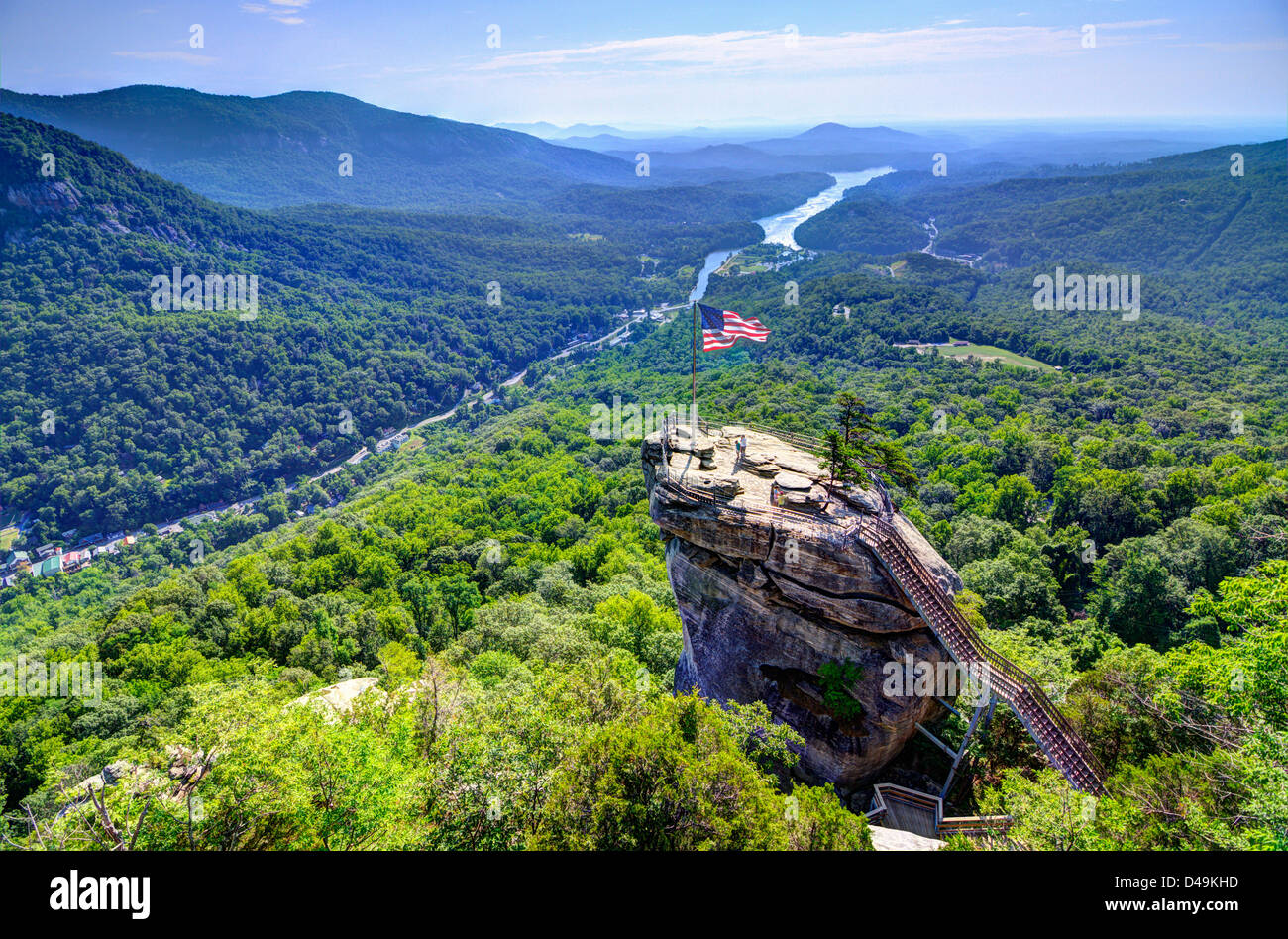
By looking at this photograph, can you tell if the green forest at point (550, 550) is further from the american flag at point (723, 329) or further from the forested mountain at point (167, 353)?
the american flag at point (723, 329)

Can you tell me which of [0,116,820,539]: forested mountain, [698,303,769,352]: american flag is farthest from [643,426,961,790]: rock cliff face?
[0,116,820,539]: forested mountain

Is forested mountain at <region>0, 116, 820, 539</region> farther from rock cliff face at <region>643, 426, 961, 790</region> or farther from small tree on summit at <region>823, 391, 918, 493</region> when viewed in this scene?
small tree on summit at <region>823, 391, 918, 493</region>

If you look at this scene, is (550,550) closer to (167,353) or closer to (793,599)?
(793,599)

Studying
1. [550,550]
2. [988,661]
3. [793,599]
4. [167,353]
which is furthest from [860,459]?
[167,353]

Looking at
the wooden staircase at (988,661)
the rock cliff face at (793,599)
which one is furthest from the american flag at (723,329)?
the wooden staircase at (988,661)
